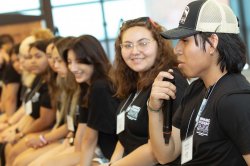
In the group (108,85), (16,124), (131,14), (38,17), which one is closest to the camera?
(108,85)

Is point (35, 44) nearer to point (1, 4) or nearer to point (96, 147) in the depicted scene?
point (96, 147)

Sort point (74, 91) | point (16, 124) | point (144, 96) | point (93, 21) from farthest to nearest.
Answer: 1. point (93, 21)
2. point (16, 124)
3. point (74, 91)
4. point (144, 96)

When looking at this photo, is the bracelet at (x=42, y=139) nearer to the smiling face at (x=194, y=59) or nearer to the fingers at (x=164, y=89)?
the fingers at (x=164, y=89)

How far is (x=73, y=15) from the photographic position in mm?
6125

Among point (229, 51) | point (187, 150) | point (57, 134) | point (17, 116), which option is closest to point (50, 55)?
point (57, 134)

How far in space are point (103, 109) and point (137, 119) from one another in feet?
1.75

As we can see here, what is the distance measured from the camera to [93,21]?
235 inches

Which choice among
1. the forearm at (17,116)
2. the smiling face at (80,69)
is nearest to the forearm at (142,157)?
the smiling face at (80,69)

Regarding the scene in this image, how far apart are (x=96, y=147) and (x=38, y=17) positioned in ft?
12.2

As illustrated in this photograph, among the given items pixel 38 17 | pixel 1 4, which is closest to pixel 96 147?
pixel 38 17

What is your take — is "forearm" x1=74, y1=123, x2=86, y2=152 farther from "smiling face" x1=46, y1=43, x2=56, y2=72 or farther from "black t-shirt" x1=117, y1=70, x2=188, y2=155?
"smiling face" x1=46, y1=43, x2=56, y2=72

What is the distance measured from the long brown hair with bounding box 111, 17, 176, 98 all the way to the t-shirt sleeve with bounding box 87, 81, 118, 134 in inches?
5.0

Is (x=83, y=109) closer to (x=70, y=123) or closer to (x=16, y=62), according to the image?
(x=70, y=123)

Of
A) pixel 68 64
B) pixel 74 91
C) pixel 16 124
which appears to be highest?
pixel 68 64
